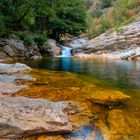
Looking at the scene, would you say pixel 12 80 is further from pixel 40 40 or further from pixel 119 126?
pixel 40 40

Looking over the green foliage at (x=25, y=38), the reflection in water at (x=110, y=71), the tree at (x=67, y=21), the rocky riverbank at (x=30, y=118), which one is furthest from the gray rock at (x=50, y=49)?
the rocky riverbank at (x=30, y=118)

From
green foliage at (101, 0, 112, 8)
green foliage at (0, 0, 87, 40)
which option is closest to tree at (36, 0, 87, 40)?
green foliage at (0, 0, 87, 40)

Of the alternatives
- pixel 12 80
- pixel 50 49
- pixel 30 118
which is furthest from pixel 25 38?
pixel 30 118

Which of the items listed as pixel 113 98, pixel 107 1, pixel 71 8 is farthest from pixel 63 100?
pixel 107 1

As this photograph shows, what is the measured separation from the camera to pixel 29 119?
714 centimetres

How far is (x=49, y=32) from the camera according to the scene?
50625 millimetres

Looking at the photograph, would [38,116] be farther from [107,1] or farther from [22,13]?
[107,1]

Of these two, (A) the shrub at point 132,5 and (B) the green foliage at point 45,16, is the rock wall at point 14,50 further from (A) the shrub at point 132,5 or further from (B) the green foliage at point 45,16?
(A) the shrub at point 132,5

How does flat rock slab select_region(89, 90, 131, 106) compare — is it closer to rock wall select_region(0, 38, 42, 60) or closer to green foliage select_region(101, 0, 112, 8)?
rock wall select_region(0, 38, 42, 60)

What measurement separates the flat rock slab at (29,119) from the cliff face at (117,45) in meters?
29.5

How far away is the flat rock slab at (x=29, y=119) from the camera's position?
6.67 meters

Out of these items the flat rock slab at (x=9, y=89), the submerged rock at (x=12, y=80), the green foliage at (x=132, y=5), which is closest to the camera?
the flat rock slab at (x=9, y=89)

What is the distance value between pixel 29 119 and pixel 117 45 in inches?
1370

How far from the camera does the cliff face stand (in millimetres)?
38675
